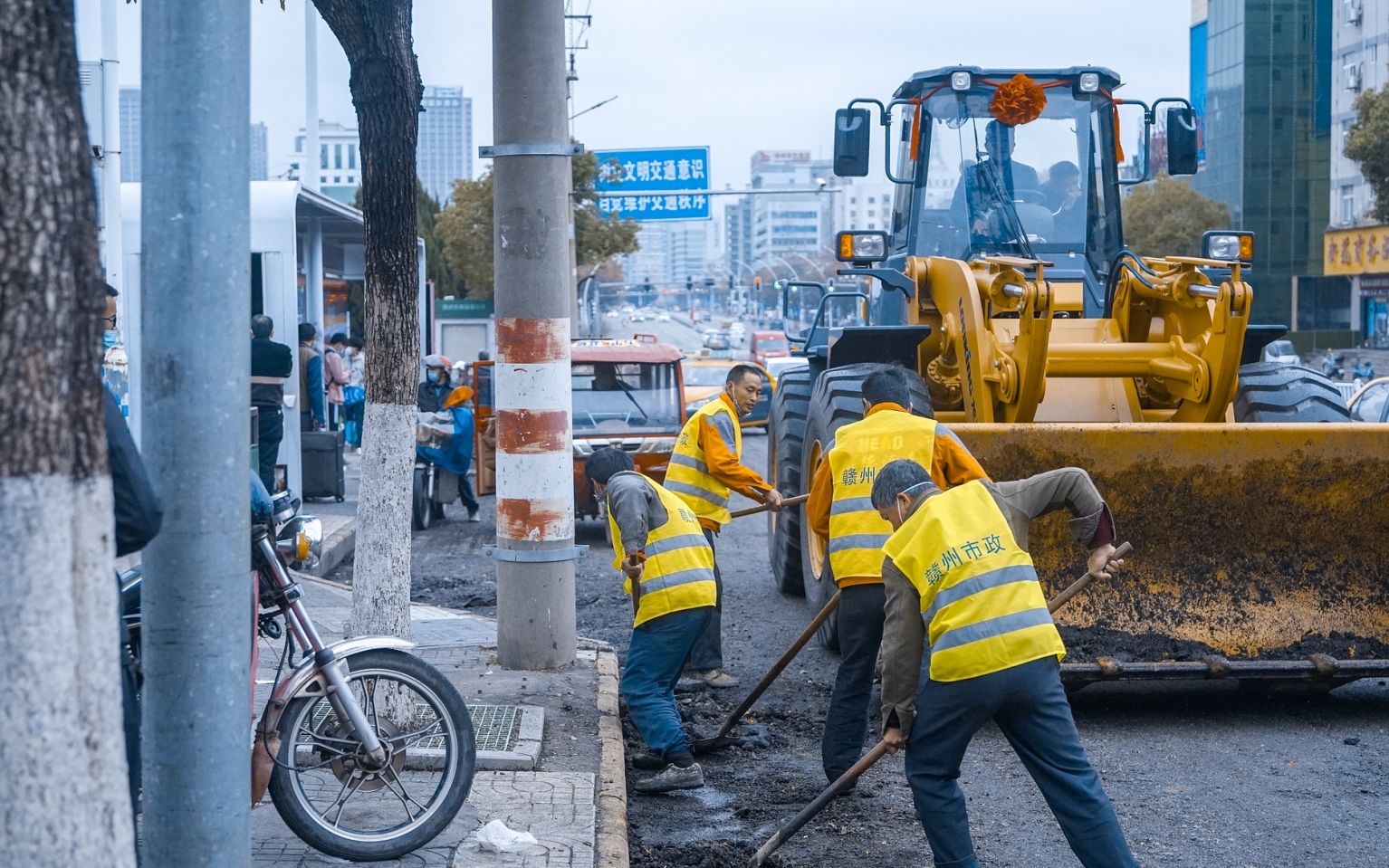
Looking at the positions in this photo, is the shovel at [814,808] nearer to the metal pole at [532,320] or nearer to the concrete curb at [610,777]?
the concrete curb at [610,777]

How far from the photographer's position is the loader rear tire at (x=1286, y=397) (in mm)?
7793

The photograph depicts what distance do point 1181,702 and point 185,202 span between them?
5568 millimetres

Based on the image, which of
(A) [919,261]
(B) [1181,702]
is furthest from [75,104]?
(A) [919,261]

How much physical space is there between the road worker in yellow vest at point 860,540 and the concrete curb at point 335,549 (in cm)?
598

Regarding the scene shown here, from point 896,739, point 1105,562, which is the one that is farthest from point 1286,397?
point 896,739

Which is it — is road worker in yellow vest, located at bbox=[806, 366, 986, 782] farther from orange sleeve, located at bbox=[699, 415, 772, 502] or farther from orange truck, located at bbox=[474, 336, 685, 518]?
orange truck, located at bbox=[474, 336, 685, 518]

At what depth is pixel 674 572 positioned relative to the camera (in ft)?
20.2

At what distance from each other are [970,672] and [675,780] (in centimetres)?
214

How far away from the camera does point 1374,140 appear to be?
35344 mm

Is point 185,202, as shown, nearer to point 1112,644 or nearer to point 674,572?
point 674,572

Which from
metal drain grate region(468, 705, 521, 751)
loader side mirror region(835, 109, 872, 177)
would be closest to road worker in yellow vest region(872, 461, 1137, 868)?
metal drain grate region(468, 705, 521, 751)

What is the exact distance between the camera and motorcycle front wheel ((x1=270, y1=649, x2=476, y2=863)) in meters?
4.45

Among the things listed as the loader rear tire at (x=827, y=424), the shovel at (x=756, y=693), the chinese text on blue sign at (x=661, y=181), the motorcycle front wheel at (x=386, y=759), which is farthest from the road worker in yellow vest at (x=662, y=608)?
the chinese text on blue sign at (x=661, y=181)

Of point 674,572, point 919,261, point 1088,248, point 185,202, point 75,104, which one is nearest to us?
point 75,104
